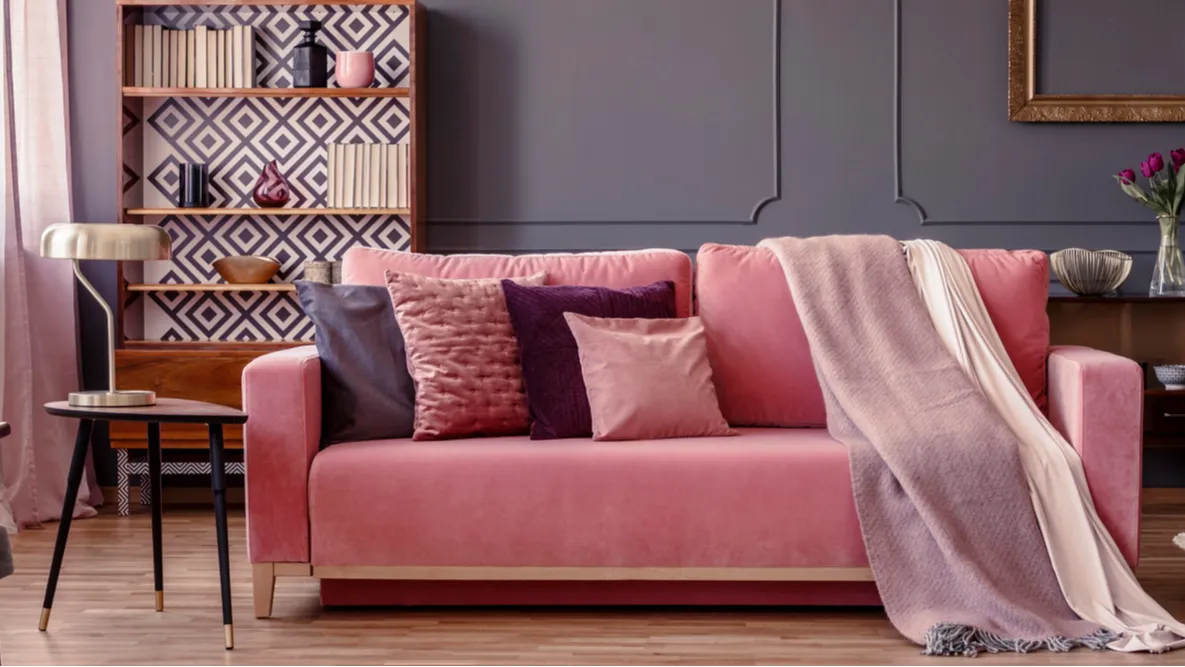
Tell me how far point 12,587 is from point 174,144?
2.10 m

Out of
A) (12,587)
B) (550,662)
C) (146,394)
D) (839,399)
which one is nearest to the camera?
(550,662)

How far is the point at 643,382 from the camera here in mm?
3072

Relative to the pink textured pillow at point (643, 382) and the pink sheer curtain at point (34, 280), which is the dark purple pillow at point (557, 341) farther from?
the pink sheer curtain at point (34, 280)

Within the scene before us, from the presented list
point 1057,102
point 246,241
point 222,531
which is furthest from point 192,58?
point 1057,102

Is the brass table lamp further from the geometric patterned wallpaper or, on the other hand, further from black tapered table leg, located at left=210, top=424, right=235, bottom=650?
→ the geometric patterned wallpaper

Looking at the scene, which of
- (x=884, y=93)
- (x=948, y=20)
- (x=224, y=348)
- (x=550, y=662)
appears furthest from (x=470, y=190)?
(x=550, y=662)

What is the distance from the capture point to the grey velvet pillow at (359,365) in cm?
311

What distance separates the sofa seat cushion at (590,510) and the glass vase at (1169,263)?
2226mm

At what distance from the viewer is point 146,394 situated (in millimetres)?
2820

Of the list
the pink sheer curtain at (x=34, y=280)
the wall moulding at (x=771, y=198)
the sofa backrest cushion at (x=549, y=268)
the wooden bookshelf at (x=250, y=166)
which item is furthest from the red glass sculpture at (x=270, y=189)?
the sofa backrest cushion at (x=549, y=268)

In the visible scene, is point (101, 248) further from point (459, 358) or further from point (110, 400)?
point (459, 358)

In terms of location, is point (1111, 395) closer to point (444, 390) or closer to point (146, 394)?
point (444, 390)

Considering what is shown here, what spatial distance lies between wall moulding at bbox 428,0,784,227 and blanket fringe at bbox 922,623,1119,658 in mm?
2427

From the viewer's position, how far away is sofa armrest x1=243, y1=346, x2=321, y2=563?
113 inches
